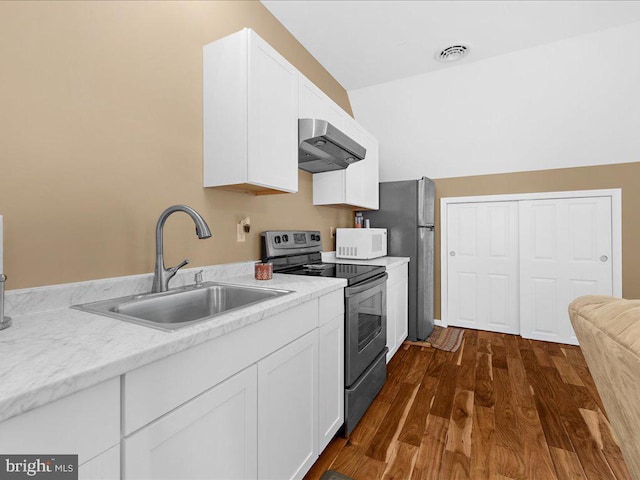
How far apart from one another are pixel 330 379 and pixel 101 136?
1.56m

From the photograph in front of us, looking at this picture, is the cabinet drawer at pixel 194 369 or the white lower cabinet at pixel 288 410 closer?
the cabinet drawer at pixel 194 369

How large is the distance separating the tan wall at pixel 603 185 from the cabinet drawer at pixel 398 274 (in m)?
1.39

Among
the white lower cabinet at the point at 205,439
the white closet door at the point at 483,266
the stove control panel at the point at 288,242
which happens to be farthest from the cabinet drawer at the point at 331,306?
the white closet door at the point at 483,266

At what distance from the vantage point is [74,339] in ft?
2.66

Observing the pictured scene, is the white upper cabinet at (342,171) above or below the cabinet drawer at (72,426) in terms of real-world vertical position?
above

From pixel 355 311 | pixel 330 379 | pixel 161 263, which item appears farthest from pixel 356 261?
pixel 161 263

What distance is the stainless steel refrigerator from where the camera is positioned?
3.41 m

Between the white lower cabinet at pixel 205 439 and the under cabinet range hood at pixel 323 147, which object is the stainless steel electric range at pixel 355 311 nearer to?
the under cabinet range hood at pixel 323 147

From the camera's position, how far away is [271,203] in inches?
92.0

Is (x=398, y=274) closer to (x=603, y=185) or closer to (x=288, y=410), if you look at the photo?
(x=288, y=410)

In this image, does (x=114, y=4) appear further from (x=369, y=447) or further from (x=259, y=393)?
(x=369, y=447)

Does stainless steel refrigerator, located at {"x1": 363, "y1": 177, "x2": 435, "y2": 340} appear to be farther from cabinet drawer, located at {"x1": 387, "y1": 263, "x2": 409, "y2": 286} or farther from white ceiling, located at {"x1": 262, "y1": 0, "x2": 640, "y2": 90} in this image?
white ceiling, located at {"x1": 262, "y1": 0, "x2": 640, "y2": 90}

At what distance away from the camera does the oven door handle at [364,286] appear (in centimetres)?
179

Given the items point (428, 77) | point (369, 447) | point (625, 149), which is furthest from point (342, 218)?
point (625, 149)
